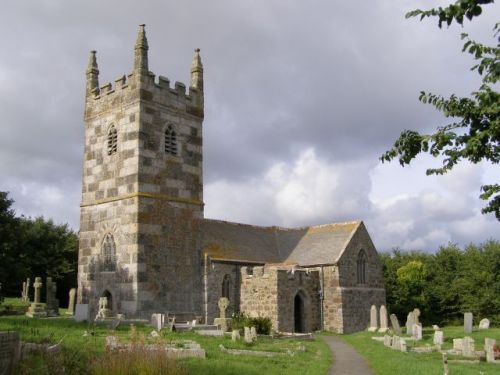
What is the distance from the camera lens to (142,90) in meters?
30.5

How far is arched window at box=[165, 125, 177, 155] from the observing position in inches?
1247

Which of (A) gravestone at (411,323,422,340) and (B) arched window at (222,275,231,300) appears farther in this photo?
(B) arched window at (222,275,231,300)

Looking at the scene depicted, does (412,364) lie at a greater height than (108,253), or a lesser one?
lesser

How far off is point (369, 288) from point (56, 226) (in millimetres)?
30405

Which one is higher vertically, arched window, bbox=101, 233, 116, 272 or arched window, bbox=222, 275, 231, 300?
arched window, bbox=101, 233, 116, 272

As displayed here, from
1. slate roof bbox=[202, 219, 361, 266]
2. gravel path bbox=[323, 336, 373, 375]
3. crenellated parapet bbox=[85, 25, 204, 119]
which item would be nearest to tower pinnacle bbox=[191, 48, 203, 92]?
crenellated parapet bbox=[85, 25, 204, 119]

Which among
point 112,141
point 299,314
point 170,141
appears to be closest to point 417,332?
point 299,314

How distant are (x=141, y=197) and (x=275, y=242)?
13936mm

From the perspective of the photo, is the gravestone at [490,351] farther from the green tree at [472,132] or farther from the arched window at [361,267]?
the arched window at [361,267]

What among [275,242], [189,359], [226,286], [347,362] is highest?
[275,242]

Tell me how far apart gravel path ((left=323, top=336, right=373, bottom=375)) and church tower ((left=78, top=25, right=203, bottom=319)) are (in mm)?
9977

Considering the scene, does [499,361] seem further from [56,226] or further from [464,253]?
[56,226]

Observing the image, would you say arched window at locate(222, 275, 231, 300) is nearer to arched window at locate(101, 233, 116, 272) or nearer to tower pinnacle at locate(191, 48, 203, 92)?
arched window at locate(101, 233, 116, 272)

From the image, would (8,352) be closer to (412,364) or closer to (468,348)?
(412,364)
